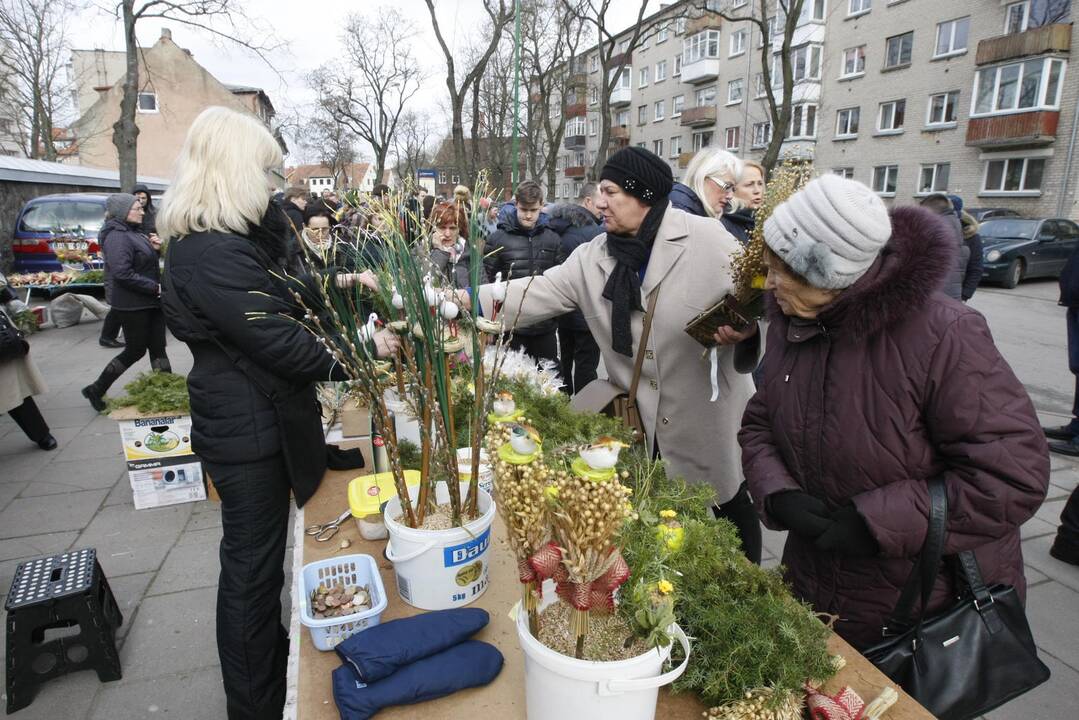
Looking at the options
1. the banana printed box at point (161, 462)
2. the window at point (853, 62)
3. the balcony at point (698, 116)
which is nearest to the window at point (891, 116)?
the window at point (853, 62)

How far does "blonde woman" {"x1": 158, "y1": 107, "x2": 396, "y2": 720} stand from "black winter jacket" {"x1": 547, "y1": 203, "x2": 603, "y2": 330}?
3.48 metres

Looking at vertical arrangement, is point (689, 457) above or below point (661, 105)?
below

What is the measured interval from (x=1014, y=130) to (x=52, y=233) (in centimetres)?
2548

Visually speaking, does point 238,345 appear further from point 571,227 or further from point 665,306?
point 571,227

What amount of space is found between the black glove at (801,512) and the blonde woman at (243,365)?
1.14 metres

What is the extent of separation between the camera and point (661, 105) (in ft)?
133

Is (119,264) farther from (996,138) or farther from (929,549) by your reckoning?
(996,138)

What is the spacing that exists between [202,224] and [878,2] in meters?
30.0

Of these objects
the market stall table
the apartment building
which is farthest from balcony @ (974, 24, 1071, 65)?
the market stall table

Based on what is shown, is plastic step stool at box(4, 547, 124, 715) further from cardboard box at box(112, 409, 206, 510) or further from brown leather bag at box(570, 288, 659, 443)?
brown leather bag at box(570, 288, 659, 443)

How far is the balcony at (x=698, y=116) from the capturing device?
34.5m

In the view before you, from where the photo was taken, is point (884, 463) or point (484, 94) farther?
point (484, 94)

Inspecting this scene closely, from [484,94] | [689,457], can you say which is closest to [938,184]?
[484,94]

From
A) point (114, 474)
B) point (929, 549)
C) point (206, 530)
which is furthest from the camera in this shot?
point (114, 474)
